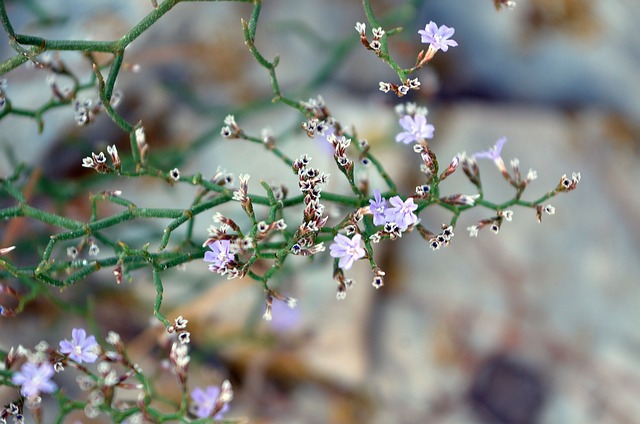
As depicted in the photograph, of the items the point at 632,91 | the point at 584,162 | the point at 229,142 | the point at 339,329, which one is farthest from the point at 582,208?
the point at 229,142

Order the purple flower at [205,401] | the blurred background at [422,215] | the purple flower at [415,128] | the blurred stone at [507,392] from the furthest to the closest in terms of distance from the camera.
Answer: the blurred stone at [507,392], the blurred background at [422,215], the purple flower at [205,401], the purple flower at [415,128]

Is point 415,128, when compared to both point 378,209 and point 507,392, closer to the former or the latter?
point 378,209

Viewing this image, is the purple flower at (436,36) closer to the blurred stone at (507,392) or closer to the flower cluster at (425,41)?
the flower cluster at (425,41)

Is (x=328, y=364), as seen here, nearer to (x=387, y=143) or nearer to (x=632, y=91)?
(x=387, y=143)

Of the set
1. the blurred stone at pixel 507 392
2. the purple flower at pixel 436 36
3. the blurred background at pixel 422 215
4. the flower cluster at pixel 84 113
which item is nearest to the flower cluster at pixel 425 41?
the purple flower at pixel 436 36

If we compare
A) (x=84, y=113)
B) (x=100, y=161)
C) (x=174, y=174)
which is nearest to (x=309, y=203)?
(x=174, y=174)
